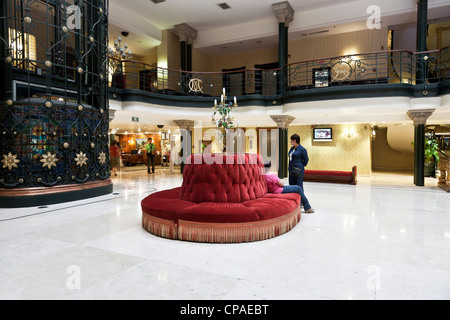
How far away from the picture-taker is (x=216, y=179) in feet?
13.3

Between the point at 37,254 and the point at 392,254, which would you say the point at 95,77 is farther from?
the point at 392,254

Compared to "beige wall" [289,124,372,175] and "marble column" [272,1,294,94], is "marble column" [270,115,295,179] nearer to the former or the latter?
"marble column" [272,1,294,94]

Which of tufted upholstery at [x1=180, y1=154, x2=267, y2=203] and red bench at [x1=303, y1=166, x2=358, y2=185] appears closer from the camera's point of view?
tufted upholstery at [x1=180, y1=154, x2=267, y2=203]

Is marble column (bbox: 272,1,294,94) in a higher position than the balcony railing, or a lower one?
higher

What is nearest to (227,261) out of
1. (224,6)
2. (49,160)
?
(49,160)

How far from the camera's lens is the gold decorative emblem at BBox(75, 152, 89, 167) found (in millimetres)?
6312

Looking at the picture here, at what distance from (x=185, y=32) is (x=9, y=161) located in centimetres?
1003

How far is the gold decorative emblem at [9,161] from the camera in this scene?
18.4 feet

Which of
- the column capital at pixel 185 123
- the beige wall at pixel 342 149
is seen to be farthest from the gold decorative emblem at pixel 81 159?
the beige wall at pixel 342 149

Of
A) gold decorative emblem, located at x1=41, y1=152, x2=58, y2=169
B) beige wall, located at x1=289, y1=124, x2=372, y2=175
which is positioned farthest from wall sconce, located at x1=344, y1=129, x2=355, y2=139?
gold decorative emblem, located at x1=41, y1=152, x2=58, y2=169

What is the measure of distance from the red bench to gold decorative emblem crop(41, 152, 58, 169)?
7646 mm

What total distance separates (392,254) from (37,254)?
382 centimetres
